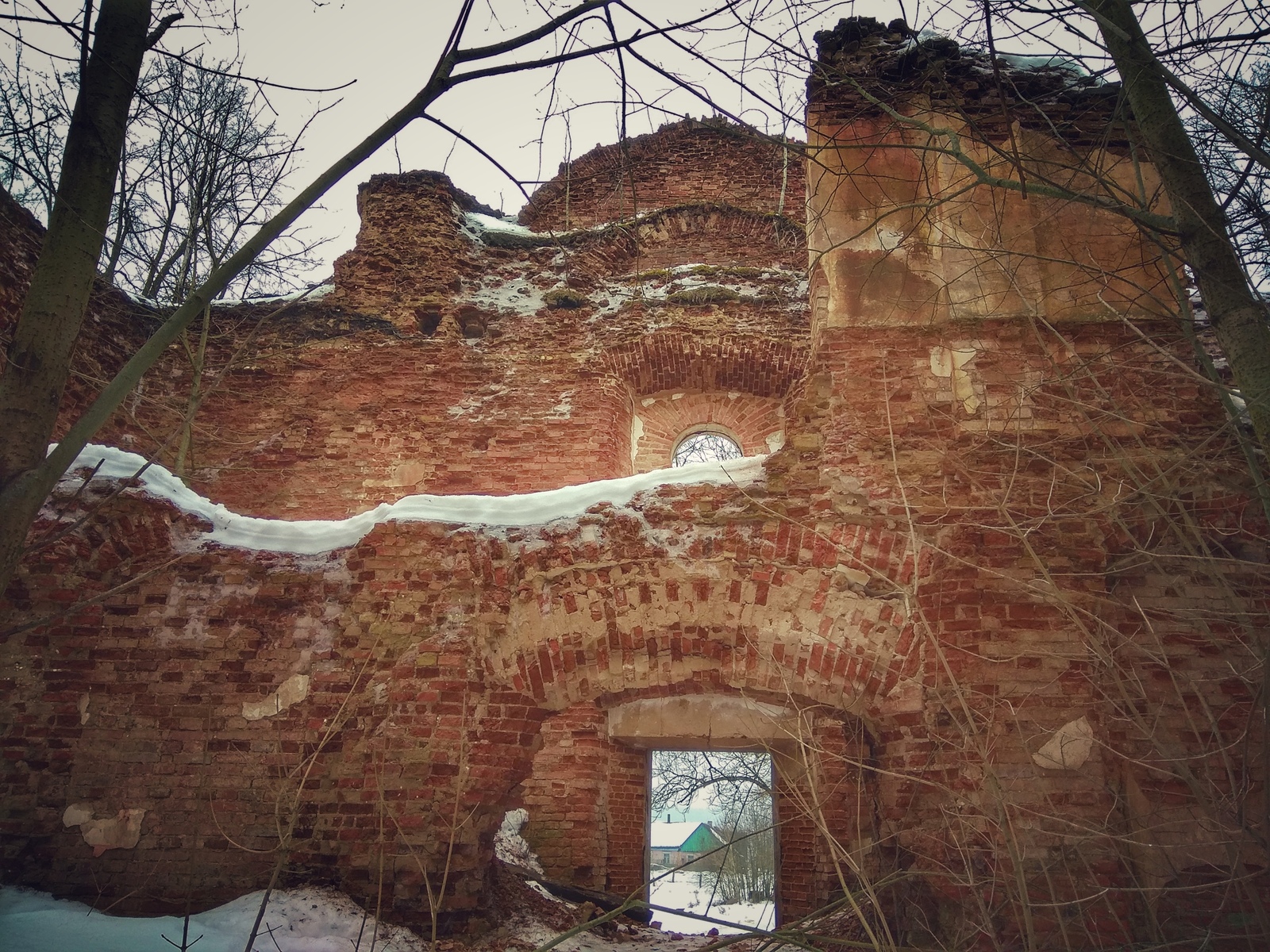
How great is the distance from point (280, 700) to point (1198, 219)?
4431mm

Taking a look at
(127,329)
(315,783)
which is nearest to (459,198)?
(127,329)

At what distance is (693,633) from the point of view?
3.96m

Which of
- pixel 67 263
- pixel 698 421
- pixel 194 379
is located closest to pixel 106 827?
pixel 67 263

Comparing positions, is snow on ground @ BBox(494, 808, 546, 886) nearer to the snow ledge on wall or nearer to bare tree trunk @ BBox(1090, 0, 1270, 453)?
the snow ledge on wall

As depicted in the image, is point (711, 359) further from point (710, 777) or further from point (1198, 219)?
point (1198, 219)

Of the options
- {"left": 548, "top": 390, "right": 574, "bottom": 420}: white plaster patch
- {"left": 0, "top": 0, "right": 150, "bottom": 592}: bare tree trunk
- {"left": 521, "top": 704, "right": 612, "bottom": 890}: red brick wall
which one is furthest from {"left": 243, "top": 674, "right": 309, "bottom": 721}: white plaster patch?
{"left": 548, "top": 390, "right": 574, "bottom": 420}: white plaster patch

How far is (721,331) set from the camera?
8438 mm

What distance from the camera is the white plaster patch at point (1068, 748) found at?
344 cm

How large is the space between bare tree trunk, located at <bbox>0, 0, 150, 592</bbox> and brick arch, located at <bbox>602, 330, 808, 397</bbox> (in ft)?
19.4

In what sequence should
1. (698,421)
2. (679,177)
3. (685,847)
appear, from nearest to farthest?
(698,421) < (679,177) < (685,847)

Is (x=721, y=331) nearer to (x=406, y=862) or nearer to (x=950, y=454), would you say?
(x=950, y=454)

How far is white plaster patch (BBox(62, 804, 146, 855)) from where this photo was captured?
3.77m

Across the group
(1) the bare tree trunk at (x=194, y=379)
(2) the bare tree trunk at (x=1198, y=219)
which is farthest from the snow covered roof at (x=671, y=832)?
(2) the bare tree trunk at (x=1198, y=219)

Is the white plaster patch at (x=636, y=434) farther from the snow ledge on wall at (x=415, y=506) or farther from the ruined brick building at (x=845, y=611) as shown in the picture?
the snow ledge on wall at (x=415, y=506)
